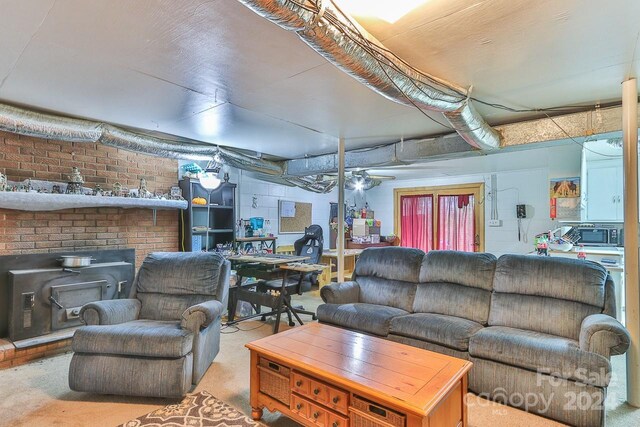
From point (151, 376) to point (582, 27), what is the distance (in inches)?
131

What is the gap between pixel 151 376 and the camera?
91.9 inches

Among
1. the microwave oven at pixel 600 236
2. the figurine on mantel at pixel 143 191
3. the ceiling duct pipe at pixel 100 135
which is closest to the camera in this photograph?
the ceiling duct pipe at pixel 100 135

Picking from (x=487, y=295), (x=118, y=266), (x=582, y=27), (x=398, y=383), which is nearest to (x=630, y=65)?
(x=582, y=27)

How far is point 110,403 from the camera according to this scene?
7.73ft

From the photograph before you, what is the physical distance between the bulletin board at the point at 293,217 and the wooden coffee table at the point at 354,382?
13.1 ft

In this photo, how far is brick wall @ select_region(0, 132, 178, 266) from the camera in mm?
3289

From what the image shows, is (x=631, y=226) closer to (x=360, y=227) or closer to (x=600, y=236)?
(x=600, y=236)

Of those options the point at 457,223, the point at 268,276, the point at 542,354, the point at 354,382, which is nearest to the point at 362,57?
the point at 354,382

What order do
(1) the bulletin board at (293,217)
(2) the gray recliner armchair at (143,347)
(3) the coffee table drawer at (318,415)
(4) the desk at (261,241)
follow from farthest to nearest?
(1) the bulletin board at (293,217) < (4) the desk at (261,241) < (2) the gray recliner armchair at (143,347) < (3) the coffee table drawer at (318,415)

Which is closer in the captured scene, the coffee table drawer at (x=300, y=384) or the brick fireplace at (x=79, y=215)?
the coffee table drawer at (x=300, y=384)

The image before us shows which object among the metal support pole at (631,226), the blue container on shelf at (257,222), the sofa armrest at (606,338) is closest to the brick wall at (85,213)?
the blue container on shelf at (257,222)

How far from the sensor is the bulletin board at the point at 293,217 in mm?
6320

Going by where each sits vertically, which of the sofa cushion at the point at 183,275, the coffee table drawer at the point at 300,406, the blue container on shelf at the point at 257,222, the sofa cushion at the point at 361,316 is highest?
the blue container on shelf at the point at 257,222

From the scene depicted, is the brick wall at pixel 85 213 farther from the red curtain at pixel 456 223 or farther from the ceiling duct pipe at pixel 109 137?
the red curtain at pixel 456 223
